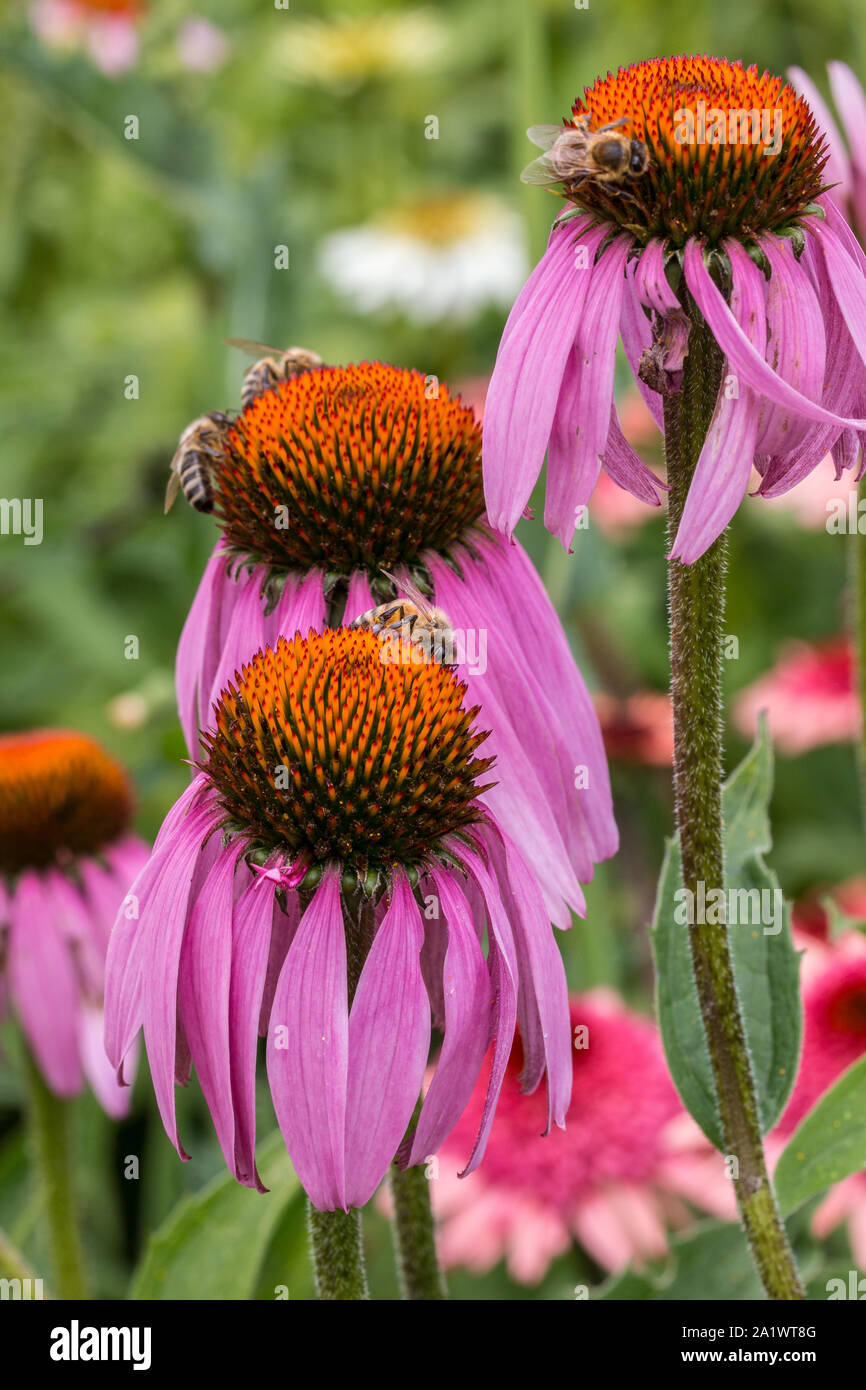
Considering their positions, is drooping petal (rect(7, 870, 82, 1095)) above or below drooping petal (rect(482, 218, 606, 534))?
below

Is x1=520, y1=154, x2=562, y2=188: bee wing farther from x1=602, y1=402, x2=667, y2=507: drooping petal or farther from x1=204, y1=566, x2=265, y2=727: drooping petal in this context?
x1=204, y1=566, x2=265, y2=727: drooping petal

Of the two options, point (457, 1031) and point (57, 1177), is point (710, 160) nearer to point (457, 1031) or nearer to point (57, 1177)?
point (457, 1031)

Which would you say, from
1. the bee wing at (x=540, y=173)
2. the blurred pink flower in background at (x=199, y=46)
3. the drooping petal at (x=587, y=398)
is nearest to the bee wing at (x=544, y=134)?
the bee wing at (x=540, y=173)

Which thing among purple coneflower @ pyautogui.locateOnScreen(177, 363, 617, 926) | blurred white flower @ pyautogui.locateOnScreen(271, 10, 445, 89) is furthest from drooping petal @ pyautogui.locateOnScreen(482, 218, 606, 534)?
blurred white flower @ pyautogui.locateOnScreen(271, 10, 445, 89)

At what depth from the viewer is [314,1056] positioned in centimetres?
66

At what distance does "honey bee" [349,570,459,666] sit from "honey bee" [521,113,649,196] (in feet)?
0.72

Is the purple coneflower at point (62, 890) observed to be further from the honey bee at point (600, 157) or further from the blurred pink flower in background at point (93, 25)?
the blurred pink flower in background at point (93, 25)

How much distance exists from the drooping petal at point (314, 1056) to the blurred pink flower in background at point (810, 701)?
1.17 metres

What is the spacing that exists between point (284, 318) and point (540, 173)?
1393 mm

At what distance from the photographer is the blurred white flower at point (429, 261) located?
2.81 m

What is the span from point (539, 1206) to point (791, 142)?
863mm

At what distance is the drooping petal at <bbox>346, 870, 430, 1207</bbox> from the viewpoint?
25.9 inches

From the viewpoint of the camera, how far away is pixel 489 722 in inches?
31.3

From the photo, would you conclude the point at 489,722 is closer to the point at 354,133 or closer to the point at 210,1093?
the point at 210,1093
